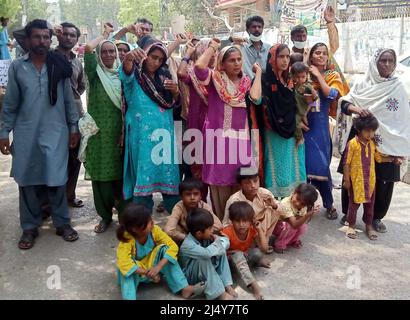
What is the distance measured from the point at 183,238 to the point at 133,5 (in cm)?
4720

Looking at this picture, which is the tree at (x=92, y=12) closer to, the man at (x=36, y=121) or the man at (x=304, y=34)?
the man at (x=304, y=34)

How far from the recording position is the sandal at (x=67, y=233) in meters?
3.78

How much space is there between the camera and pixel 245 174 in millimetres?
3467

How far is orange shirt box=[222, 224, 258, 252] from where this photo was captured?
10.7ft

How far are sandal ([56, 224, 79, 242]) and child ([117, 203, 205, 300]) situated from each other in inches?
41.4

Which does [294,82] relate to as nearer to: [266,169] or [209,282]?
[266,169]

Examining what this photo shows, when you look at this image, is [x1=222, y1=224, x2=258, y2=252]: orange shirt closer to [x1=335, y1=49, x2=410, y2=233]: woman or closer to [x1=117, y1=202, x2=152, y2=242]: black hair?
[x1=117, y1=202, x2=152, y2=242]: black hair

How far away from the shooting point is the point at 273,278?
10.4 ft

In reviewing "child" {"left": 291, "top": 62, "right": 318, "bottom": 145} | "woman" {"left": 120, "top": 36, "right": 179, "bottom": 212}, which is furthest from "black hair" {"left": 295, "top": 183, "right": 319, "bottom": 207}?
"woman" {"left": 120, "top": 36, "right": 179, "bottom": 212}

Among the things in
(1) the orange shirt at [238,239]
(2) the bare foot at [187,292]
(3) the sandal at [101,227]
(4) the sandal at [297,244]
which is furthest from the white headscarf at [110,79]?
(4) the sandal at [297,244]

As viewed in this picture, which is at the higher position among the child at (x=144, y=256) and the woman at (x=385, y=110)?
the woman at (x=385, y=110)

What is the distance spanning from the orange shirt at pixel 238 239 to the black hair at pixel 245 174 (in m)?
0.42
